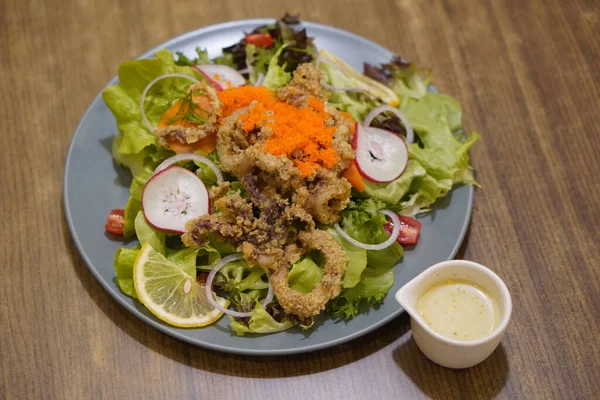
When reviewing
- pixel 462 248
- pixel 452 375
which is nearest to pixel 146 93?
pixel 462 248

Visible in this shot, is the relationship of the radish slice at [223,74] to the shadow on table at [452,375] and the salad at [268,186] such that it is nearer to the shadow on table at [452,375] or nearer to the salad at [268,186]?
the salad at [268,186]

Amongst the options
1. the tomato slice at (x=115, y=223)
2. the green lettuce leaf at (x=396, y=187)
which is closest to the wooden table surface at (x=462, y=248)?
the tomato slice at (x=115, y=223)

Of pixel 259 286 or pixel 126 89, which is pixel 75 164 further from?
pixel 259 286

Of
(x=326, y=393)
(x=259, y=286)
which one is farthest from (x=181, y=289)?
(x=326, y=393)

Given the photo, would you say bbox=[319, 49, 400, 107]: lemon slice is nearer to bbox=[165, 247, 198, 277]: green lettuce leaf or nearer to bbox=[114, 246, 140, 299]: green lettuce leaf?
bbox=[165, 247, 198, 277]: green lettuce leaf

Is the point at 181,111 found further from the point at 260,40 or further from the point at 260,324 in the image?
the point at 260,324
